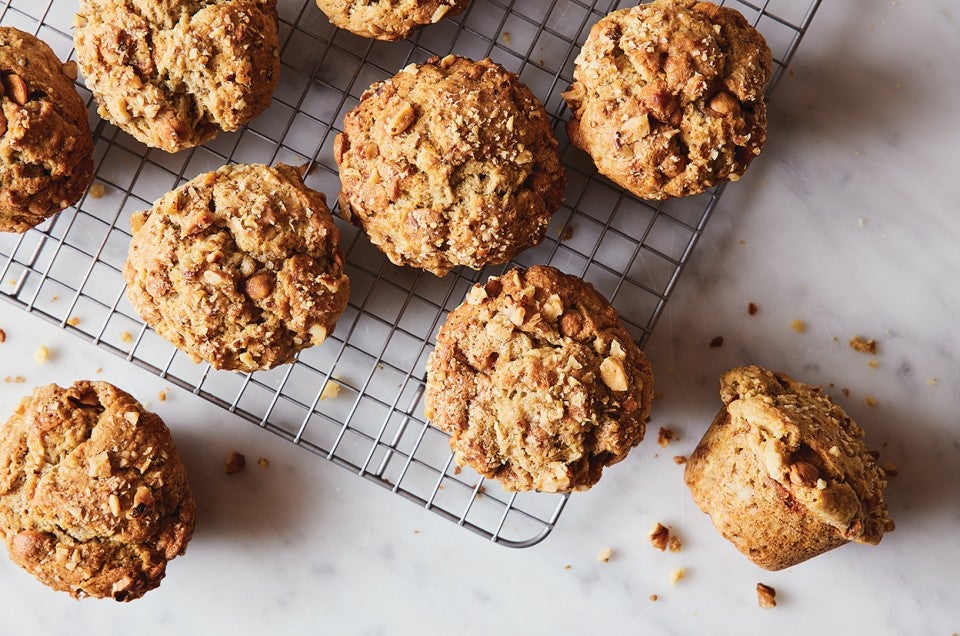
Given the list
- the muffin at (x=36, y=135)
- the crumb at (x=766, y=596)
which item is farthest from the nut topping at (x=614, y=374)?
the muffin at (x=36, y=135)

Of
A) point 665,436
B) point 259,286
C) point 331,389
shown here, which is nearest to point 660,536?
point 665,436

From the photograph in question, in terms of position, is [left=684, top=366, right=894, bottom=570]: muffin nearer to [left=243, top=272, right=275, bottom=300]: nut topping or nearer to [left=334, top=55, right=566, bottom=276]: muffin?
[left=334, top=55, right=566, bottom=276]: muffin

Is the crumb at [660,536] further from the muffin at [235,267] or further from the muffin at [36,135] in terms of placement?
the muffin at [36,135]

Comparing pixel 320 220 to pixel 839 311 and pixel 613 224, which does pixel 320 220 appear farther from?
pixel 839 311

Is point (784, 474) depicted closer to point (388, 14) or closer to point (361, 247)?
point (361, 247)

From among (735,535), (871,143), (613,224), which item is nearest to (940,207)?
(871,143)
